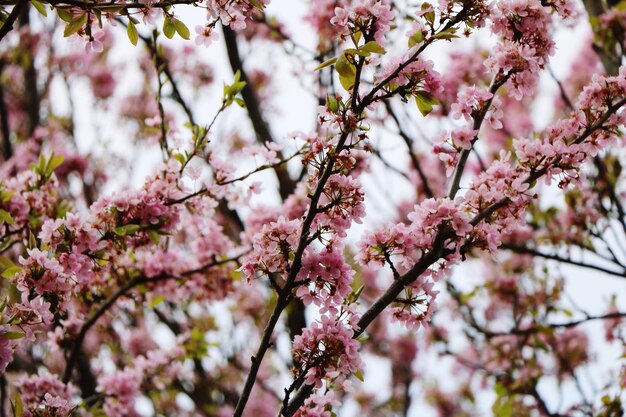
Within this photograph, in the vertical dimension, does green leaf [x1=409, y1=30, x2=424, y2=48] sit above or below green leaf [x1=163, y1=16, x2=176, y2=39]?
above

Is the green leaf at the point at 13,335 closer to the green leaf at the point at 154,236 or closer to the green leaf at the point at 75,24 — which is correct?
the green leaf at the point at 154,236

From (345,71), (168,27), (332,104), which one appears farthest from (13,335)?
(345,71)

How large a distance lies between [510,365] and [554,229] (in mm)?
1417

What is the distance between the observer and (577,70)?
897 centimetres

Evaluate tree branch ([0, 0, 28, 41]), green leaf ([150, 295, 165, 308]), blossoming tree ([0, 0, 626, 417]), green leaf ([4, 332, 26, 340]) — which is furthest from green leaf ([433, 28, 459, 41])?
green leaf ([150, 295, 165, 308])

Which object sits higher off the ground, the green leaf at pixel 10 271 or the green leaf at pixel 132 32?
the green leaf at pixel 132 32

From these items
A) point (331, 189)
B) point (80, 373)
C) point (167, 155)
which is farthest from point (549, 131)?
point (80, 373)

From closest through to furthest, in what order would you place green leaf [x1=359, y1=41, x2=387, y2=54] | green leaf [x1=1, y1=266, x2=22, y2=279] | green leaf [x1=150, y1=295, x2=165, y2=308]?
green leaf [x1=359, y1=41, x2=387, y2=54]
green leaf [x1=1, y1=266, x2=22, y2=279]
green leaf [x1=150, y1=295, x2=165, y2=308]

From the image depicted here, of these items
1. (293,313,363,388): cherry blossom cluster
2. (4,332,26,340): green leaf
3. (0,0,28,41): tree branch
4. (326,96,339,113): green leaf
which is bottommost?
(4,332,26,340): green leaf

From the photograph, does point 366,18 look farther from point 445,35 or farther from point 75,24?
point 75,24

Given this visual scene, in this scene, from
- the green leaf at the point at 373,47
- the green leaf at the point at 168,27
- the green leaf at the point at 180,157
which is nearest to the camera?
the green leaf at the point at 373,47

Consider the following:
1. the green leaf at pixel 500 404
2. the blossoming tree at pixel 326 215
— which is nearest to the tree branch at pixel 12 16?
the blossoming tree at pixel 326 215

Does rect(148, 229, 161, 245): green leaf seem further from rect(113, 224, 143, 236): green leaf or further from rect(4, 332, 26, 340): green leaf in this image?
rect(4, 332, 26, 340): green leaf

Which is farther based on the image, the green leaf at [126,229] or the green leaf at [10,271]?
the green leaf at [126,229]
